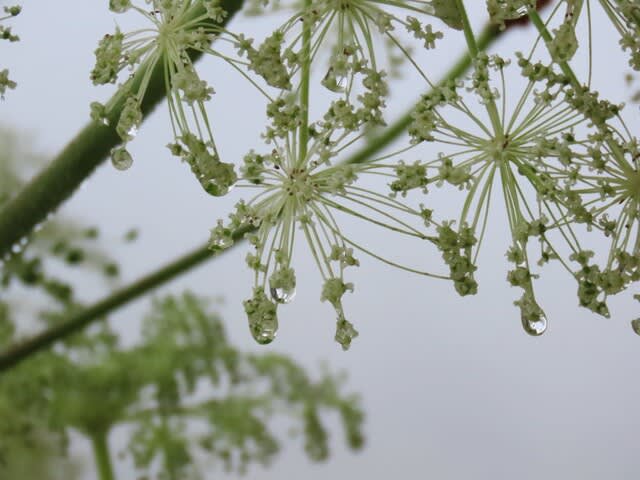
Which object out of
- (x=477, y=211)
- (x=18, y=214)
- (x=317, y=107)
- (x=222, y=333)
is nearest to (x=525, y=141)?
(x=477, y=211)

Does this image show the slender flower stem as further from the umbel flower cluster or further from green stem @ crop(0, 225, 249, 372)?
green stem @ crop(0, 225, 249, 372)

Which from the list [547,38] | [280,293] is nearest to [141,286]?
[280,293]

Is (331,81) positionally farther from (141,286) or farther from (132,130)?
(141,286)

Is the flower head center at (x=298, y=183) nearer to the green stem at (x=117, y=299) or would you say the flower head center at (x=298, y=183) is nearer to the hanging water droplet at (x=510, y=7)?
the hanging water droplet at (x=510, y=7)

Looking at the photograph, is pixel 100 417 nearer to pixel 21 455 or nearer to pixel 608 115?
pixel 21 455

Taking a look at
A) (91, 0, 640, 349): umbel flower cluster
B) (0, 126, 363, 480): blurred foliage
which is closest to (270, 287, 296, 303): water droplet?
(91, 0, 640, 349): umbel flower cluster
